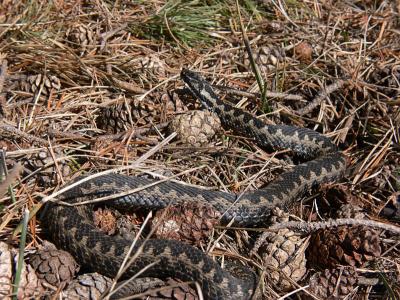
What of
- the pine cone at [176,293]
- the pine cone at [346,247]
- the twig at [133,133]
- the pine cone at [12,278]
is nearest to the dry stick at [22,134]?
the twig at [133,133]

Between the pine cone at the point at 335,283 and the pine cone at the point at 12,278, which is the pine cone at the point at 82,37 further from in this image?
the pine cone at the point at 335,283

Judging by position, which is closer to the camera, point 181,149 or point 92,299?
point 92,299

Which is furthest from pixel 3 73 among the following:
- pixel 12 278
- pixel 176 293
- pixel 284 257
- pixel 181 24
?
pixel 284 257

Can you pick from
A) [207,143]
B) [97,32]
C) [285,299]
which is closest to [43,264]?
[285,299]

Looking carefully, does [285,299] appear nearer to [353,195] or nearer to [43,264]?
[353,195]

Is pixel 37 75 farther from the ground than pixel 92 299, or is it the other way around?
pixel 37 75

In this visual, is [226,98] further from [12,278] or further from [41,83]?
[12,278]
